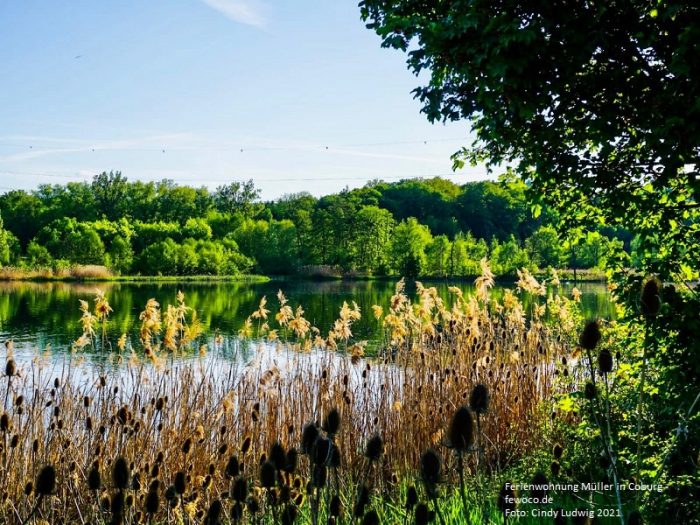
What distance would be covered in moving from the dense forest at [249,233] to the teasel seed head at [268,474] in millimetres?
58289

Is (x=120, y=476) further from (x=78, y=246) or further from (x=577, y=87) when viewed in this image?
(x=78, y=246)

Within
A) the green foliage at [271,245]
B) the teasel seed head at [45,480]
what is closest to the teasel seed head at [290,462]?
the teasel seed head at [45,480]

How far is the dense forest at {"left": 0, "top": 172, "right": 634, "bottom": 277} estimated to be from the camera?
238 feet

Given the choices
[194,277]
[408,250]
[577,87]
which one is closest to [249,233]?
[194,277]

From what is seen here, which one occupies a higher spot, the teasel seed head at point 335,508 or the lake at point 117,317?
the teasel seed head at point 335,508

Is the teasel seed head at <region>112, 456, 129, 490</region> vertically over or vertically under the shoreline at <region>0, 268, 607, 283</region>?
over

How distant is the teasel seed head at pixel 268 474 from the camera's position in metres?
2.23

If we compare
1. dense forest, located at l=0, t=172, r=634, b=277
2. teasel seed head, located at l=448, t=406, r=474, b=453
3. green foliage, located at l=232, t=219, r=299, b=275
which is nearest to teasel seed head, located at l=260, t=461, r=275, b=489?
teasel seed head, located at l=448, t=406, r=474, b=453

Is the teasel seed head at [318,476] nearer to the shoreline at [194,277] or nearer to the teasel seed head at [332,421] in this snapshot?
the teasel seed head at [332,421]

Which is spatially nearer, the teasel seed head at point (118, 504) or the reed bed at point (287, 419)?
the teasel seed head at point (118, 504)

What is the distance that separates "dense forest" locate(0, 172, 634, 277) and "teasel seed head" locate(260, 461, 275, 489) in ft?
191

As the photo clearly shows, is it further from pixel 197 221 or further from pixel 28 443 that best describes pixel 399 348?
pixel 197 221

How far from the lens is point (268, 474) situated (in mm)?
2242

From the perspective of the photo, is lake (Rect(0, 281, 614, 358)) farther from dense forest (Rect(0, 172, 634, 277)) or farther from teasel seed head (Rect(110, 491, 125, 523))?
dense forest (Rect(0, 172, 634, 277))
